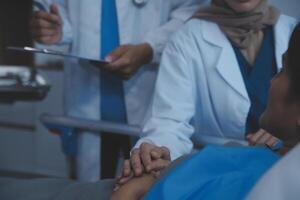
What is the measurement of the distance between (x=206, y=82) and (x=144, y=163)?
499 millimetres

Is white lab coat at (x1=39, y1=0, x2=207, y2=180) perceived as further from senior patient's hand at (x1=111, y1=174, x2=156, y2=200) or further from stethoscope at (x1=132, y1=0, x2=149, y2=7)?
senior patient's hand at (x1=111, y1=174, x2=156, y2=200)

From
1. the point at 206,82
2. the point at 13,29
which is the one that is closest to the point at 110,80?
the point at 206,82

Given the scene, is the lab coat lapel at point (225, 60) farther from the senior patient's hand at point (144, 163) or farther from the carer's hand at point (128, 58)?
the senior patient's hand at point (144, 163)

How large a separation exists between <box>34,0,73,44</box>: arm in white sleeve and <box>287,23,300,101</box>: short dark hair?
3.02 feet

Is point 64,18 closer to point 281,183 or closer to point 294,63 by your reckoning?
point 294,63

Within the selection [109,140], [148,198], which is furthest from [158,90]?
[148,198]

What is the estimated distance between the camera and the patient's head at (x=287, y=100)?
0.89 metres

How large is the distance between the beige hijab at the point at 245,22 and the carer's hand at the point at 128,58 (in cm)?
23

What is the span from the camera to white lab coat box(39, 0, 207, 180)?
164 cm

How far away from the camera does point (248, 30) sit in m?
1.47

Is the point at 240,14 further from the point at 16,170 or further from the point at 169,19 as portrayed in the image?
the point at 16,170

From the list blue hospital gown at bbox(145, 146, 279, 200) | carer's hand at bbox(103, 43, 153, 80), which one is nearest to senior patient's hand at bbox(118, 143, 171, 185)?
blue hospital gown at bbox(145, 146, 279, 200)

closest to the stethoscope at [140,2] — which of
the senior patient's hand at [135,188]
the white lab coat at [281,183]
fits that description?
the senior patient's hand at [135,188]

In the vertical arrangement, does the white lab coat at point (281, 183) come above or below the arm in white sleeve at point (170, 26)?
below
